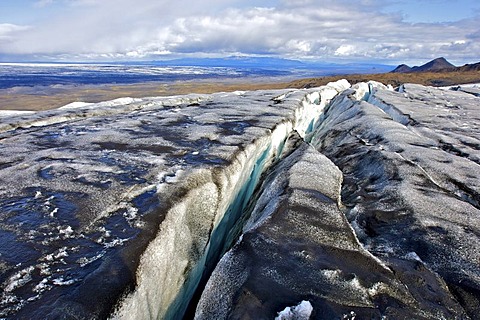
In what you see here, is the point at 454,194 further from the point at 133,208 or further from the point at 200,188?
the point at 133,208

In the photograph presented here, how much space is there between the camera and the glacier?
3.21 metres

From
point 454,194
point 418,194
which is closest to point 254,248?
point 418,194

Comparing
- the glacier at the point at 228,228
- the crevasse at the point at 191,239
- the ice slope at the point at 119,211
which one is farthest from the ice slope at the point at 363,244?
the ice slope at the point at 119,211

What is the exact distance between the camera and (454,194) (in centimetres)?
595

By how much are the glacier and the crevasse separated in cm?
3

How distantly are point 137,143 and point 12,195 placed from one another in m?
2.96

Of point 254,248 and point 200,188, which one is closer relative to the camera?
point 254,248

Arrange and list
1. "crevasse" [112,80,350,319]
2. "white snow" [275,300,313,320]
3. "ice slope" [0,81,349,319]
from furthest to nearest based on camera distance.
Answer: "crevasse" [112,80,350,319], "ice slope" [0,81,349,319], "white snow" [275,300,313,320]

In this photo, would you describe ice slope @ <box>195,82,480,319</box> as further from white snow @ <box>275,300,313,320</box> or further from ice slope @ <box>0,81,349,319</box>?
ice slope @ <box>0,81,349,319</box>

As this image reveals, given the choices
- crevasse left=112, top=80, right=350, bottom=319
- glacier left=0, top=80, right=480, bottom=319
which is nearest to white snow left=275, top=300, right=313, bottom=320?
glacier left=0, top=80, right=480, bottom=319

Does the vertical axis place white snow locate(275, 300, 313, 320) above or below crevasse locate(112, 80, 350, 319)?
above

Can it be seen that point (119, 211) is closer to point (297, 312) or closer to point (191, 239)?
point (191, 239)

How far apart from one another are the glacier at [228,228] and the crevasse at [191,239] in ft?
0.08

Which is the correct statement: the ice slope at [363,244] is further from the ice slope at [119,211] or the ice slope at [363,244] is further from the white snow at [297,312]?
the ice slope at [119,211]
